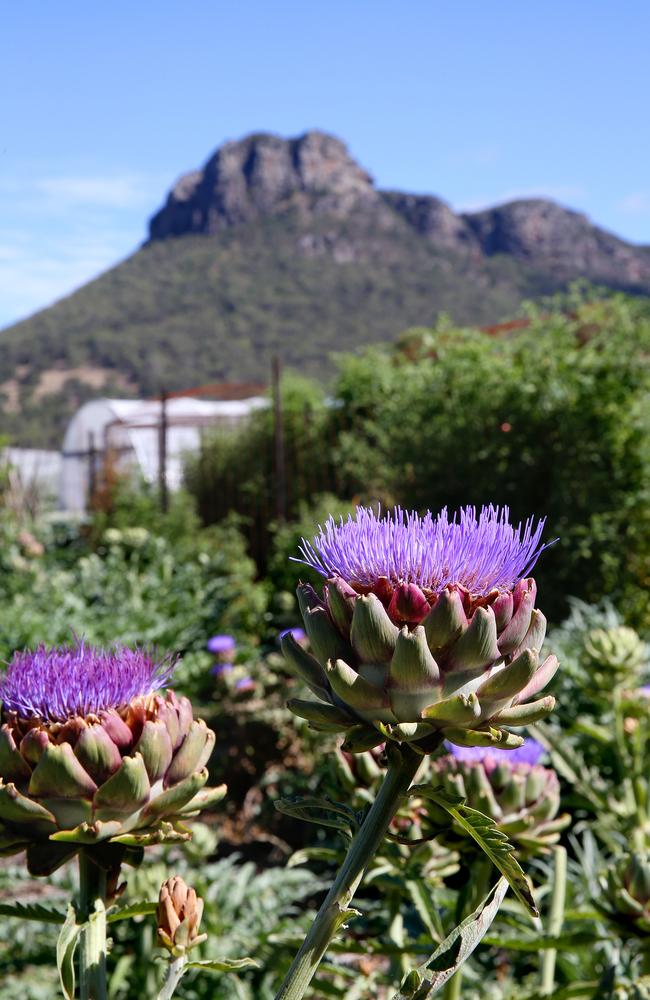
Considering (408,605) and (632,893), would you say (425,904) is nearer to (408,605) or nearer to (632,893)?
(632,893)

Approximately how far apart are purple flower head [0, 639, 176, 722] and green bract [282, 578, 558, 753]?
0.81ft

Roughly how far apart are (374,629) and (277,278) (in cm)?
4040

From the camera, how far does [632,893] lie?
4.24 ft

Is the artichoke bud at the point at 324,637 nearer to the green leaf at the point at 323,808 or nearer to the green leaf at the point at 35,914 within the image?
the green leaf at the point at 323,808

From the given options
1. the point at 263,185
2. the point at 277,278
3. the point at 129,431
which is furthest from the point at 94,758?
the point at 263,185

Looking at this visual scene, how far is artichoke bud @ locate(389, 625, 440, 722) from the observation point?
739 millimetres

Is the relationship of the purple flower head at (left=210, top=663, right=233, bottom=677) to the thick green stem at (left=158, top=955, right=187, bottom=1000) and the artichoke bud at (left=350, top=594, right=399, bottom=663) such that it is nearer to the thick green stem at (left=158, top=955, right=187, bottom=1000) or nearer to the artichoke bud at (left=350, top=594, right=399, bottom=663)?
the thick green stem at (left=158, top=955, right=187, bottom=1000)

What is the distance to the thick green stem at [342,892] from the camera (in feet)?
2.39

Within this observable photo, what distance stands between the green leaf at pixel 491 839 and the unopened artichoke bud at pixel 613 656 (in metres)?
1.42

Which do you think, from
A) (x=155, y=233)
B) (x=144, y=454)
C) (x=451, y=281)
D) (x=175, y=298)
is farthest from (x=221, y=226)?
(x=144, y=454)

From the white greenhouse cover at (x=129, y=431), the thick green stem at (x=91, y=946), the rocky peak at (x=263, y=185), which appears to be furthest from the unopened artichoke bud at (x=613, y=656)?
the rocky peak at (x=263, y=185)

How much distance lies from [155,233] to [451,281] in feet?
63.4

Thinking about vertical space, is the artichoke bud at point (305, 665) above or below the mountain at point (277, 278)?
below

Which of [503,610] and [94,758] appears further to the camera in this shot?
[94,758]
